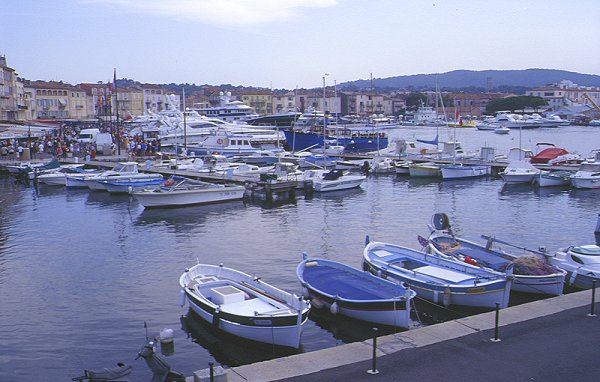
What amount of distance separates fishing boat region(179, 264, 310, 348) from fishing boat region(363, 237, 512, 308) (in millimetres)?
4475

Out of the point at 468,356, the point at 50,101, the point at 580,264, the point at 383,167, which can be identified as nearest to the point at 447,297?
the point at 580,264

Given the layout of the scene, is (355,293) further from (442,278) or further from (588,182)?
(588,182)

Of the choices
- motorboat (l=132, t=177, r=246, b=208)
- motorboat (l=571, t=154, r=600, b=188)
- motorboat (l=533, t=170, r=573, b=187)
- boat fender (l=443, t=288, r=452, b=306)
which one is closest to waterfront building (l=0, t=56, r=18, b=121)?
motorboat (l=132, t=177, r=246, b=208)

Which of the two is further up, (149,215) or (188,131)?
(188,131)

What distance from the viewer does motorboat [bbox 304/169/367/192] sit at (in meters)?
43.8

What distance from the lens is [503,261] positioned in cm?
2011

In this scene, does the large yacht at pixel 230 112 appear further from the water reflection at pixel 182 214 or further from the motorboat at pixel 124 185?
the water reflection at pixel 182 214

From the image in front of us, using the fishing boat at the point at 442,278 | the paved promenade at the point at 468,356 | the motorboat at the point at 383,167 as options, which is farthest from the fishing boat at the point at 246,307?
the motorboat at the point at 383,167

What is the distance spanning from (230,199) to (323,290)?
76.0 ft

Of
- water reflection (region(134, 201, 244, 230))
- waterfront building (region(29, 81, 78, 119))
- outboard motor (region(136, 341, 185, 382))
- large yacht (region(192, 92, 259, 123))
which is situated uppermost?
waterfront building (region(29, 81, 78, 119))

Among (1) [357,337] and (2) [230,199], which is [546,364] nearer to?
(1) [357,337]

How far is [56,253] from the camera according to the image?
2644cm

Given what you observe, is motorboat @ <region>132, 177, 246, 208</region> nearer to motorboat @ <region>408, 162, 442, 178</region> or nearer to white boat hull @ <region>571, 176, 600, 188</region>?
motorboat @ <region>408, 162, 442, 178</region>

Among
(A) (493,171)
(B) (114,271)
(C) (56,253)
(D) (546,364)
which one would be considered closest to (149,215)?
(C) (56,253)
